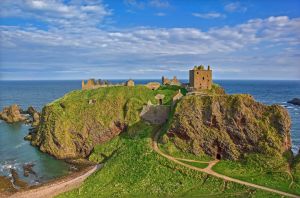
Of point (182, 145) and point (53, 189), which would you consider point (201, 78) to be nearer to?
point (182, 145)

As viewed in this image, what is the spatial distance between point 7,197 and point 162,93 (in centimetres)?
4534

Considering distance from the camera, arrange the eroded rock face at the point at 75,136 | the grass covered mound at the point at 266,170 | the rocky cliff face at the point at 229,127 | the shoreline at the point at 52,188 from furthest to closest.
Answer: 1. the eroded rock face at the point at 75,136
2. the rocky cliff face at the point at 229,127
3. the shoreline at the point at 52,188
4. the grass covered mound at the point at 266,170

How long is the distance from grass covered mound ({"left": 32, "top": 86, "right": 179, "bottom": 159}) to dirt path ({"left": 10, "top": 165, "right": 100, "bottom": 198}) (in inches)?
700

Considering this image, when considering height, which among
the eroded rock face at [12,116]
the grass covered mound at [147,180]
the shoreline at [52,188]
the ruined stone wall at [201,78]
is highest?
the ruined stone wall at [201,78]

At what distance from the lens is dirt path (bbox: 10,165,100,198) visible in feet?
187

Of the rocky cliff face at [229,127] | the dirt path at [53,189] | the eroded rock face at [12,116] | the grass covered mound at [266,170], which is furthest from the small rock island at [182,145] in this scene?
the eroded rock face at [12,116]

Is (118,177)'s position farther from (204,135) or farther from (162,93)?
(162,93)

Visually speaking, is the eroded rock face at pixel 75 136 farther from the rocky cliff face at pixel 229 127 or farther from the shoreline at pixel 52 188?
the rocky cliff face at pixel 229 127

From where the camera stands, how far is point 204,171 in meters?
57.1

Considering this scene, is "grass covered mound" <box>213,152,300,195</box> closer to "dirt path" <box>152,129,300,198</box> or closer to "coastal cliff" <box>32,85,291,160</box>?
"dirt path" <box>152,129,300,198</box>

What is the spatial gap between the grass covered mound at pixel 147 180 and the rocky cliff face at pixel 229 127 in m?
6.50

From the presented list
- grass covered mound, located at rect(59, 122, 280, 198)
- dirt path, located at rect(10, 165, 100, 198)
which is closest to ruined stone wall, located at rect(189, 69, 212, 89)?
grass covered mound, located at rect(59, 122, 280, 198)

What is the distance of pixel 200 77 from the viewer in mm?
83875

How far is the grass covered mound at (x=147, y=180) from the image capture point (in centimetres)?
5259
